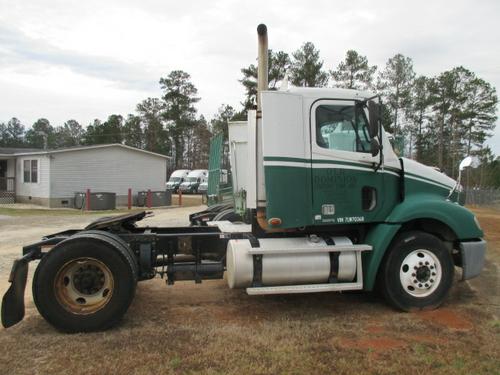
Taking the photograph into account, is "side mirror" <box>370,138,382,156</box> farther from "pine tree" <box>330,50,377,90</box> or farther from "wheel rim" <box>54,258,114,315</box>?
"pine tree" <box>330,50,377,90</box>

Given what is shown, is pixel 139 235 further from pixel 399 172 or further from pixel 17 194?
pixel 17 194

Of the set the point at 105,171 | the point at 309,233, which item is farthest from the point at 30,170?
the point at 309,233

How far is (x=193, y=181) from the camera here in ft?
155

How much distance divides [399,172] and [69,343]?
4506mm

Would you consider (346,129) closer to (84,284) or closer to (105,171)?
(84,284)

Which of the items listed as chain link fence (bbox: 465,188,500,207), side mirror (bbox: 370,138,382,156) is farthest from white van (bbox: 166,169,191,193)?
side mirror (bbox: 370,138,382,156)

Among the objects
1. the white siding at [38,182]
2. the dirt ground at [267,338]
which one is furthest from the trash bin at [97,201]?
the dirt ground at [267,338]

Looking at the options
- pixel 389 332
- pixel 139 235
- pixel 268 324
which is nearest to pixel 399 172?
pixel 389 332

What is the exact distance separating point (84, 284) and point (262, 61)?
345 centimetres

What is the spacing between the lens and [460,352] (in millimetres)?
4930

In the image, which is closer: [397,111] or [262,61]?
[262,61]

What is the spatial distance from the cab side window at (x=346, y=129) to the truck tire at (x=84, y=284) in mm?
2895

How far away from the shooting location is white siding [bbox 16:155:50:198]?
26312 mm

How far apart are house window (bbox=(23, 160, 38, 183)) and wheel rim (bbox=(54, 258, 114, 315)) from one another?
24019mm
